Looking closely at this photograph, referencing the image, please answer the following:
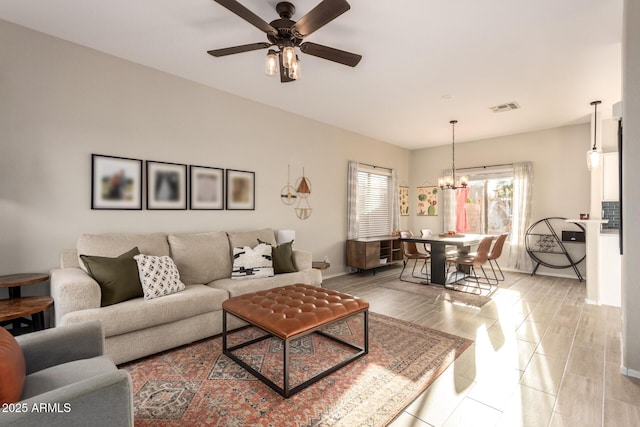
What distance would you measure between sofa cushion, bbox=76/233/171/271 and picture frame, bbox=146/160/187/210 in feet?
1.38

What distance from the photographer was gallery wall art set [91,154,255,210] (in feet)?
10.1

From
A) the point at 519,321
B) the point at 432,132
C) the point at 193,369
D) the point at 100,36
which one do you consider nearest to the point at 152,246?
the point at 193,369

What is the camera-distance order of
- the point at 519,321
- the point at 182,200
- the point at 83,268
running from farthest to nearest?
the point at 182,200 → the point at 519,321 → the point at 83,268

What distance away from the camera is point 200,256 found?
3328mm

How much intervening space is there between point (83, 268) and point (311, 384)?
2273mm

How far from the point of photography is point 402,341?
2803 mm

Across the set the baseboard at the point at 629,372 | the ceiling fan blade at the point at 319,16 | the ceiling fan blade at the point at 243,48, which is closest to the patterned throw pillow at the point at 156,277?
the ceiling fan blade at the point at 243,48

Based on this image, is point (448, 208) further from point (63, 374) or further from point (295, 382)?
point (63, 374)

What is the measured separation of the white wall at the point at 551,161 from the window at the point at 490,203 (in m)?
0.33

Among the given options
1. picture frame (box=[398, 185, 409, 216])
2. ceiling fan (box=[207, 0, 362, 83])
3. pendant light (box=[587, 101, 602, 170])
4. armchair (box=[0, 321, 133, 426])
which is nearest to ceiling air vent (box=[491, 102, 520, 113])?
pendant light (box=[587, 101, 602, 170])

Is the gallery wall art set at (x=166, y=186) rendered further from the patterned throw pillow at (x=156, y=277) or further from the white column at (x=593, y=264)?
the white column at (x=593, y=264)

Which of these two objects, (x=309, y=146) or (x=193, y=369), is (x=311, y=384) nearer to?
(x=193, y=369)

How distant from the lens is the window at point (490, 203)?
6324mm

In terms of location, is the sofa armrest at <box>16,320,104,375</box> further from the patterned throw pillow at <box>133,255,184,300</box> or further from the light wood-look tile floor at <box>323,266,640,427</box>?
the light wood-look tile floor at <box>323,266,640,427</box>
